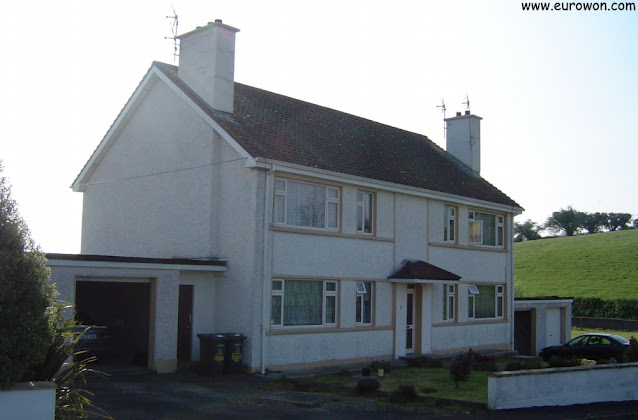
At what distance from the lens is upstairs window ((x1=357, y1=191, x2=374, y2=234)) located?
71.4 feet

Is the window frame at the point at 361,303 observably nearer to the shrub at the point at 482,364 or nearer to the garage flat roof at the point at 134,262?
the shrub at the point at 482,364

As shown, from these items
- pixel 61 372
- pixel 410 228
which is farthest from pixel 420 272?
pixel 61 372

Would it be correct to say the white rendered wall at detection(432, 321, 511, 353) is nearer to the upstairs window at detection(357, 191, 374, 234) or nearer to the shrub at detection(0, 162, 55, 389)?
the upstairs window at detection(357, 191, 374, 234)

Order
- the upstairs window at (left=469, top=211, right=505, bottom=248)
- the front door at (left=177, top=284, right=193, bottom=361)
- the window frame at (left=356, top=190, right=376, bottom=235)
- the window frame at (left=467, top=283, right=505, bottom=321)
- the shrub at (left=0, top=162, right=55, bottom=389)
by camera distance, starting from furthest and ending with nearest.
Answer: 1. the upstairs window at (left=469, top=211, right=505, bottom=248)
2. the window frame at (left=467, top=283, right=505, bottom=321)
3. the window frame at (left=356, top=190, right=376, bottom=235)
4. the front door at (left=177, top=284, right=193, bottom=361)
5. the shrub at (left=0, top=162, right=55, bottom=389)

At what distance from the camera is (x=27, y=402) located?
8.76m

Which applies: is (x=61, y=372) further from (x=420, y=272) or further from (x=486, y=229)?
(x=486, y=229)

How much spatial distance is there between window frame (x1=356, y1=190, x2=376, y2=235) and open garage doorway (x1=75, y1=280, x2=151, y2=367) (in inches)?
261

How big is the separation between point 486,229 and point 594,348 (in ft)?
19.2

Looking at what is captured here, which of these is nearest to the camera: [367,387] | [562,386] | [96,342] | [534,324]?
[562,386]

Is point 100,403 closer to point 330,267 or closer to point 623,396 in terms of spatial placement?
point 330,267

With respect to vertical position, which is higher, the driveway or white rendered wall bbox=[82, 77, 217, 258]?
white rendered wall bbox=[82, 77, 217, 258]

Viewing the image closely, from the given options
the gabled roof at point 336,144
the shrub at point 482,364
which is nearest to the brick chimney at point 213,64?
the gabled roof at point 336,144

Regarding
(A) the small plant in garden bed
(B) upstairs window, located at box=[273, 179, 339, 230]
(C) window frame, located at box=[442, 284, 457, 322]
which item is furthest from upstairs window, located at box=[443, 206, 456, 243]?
(A) the small plant in garden bed

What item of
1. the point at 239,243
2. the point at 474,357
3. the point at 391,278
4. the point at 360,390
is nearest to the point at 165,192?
the point at 239,243
